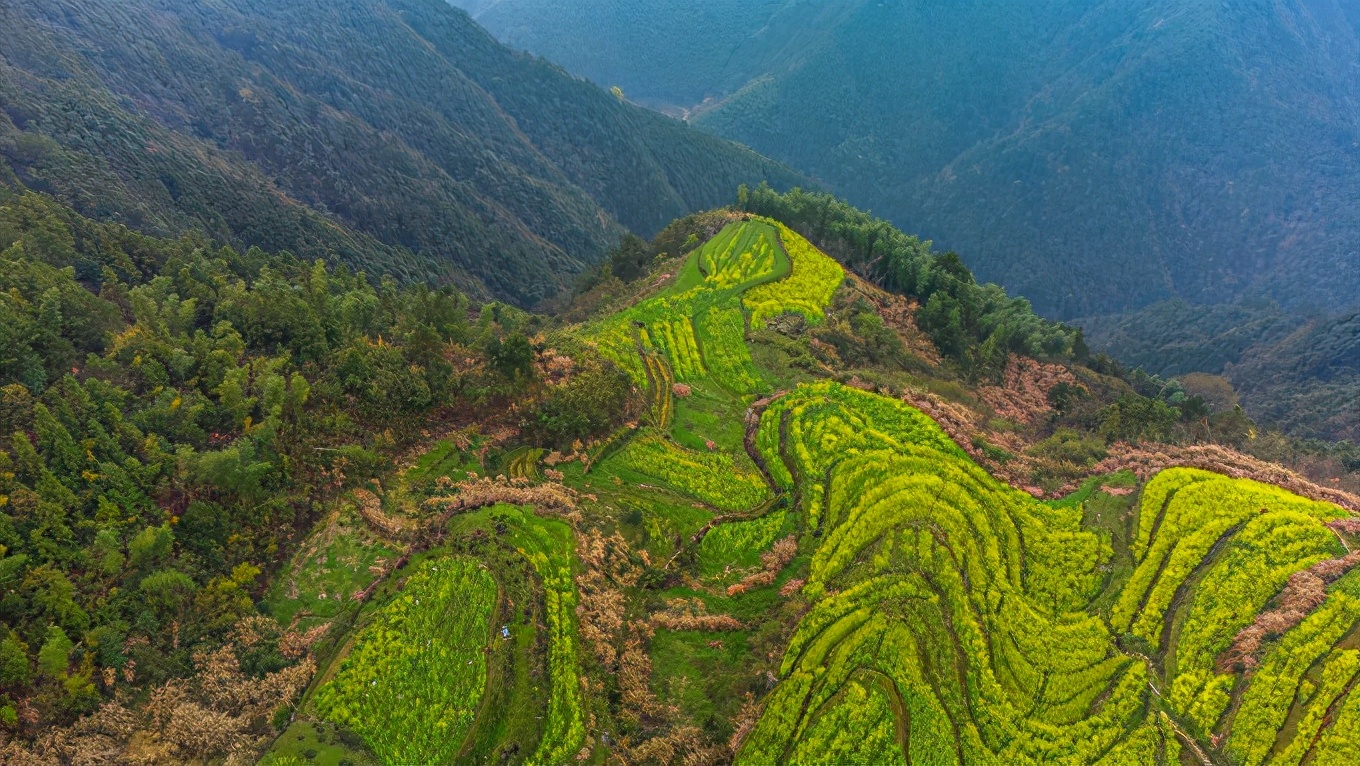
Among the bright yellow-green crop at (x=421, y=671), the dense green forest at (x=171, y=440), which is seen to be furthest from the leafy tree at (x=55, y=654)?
the bright yellow-green crop at (x=421, y=671)

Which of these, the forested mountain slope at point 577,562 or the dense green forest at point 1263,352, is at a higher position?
the dense green forest at point 1263,352

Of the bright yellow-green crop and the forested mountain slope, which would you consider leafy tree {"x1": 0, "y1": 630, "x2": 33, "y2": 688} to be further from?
the bright yellow-green crop

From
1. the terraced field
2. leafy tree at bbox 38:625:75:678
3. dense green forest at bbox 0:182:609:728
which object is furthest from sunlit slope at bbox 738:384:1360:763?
leafy tree at bbox 38:625:75:678

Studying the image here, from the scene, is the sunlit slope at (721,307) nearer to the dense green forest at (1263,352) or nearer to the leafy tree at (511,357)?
the leafy tree at (511,357)

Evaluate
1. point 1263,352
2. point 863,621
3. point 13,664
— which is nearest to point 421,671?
point 13,664

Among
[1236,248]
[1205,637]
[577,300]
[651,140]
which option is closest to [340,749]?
[1205,637]

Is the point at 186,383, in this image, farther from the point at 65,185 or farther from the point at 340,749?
the point at 65,185
